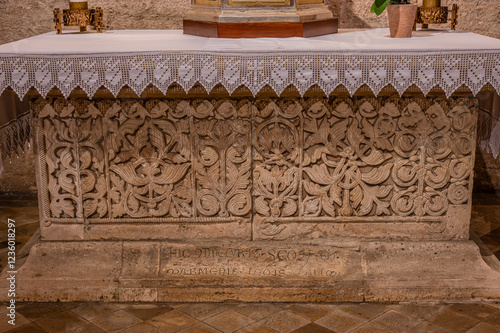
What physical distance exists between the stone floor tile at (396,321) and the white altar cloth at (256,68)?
1.08 metres

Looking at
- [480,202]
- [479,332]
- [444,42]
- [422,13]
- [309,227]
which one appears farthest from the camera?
[480,202]

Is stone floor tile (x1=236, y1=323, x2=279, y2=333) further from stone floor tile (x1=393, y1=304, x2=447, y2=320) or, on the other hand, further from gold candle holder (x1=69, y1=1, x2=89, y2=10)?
gold candle holder (x1=69, y1=1, x2=89, y2=10)

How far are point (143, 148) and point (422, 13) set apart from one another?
186 cm

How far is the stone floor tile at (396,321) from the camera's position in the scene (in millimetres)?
2705

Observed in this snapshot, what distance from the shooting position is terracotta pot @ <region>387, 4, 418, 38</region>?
3.11 metres

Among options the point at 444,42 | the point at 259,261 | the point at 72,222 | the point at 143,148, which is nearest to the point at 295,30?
the point at 444,42

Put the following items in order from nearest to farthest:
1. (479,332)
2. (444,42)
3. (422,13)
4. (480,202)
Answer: (479,332) < (444,42) < (422,13) < (480,202)

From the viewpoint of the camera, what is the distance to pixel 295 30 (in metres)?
3.18

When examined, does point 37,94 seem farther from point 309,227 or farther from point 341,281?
point 341,281

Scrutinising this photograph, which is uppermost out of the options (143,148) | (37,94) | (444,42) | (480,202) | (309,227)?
(444,42)

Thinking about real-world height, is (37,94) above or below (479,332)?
above

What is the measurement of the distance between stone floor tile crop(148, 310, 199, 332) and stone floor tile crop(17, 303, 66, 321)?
0.51 metres

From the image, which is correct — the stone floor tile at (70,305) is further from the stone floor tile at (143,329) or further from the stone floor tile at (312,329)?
the stone floor tile at (312,329)

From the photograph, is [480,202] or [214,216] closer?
[214,216]
